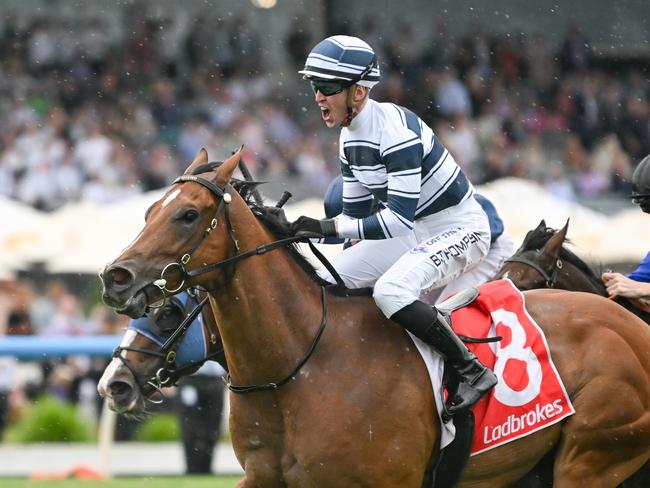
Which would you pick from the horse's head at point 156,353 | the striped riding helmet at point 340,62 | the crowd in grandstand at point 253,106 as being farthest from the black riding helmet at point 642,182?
the crowd in grandstand at point 253,106

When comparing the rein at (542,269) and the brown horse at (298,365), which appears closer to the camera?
the brown horse at (298,365)

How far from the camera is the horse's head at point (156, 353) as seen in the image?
6.12 metres

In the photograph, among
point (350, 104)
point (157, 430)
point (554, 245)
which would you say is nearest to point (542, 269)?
point (554, 245)

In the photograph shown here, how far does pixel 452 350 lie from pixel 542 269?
1817 mm

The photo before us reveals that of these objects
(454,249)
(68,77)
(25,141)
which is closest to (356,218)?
(454,249)

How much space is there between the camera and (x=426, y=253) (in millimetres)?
5508

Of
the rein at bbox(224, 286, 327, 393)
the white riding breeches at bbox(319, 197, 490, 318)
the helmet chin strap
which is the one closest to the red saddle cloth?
the white riding breeches at bbox(319, 197, 490, 318)

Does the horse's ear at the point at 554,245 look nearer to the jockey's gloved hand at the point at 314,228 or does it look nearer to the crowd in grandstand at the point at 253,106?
the jockey's gloved hand at the point at 314,228

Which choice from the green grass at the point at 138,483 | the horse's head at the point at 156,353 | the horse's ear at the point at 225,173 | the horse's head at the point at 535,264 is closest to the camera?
the horse's ear at the point at 225,173

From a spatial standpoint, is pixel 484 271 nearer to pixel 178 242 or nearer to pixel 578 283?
pixel 578 283

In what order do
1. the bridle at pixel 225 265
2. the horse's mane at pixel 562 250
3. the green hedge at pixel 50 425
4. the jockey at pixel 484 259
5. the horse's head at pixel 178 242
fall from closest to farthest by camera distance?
the horse's head at pixel 178 242 < the bridle at pixel 225 265 < the jockey at pixel 484 259 < the horse's mane at pixel 562 250 < the green hedge at pixel 50 425

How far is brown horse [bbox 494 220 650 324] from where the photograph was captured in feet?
22.7

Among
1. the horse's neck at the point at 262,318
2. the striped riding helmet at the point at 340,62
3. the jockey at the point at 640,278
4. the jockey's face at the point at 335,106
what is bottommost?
the jockey at the point at 640,278

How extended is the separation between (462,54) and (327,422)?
1589cm
